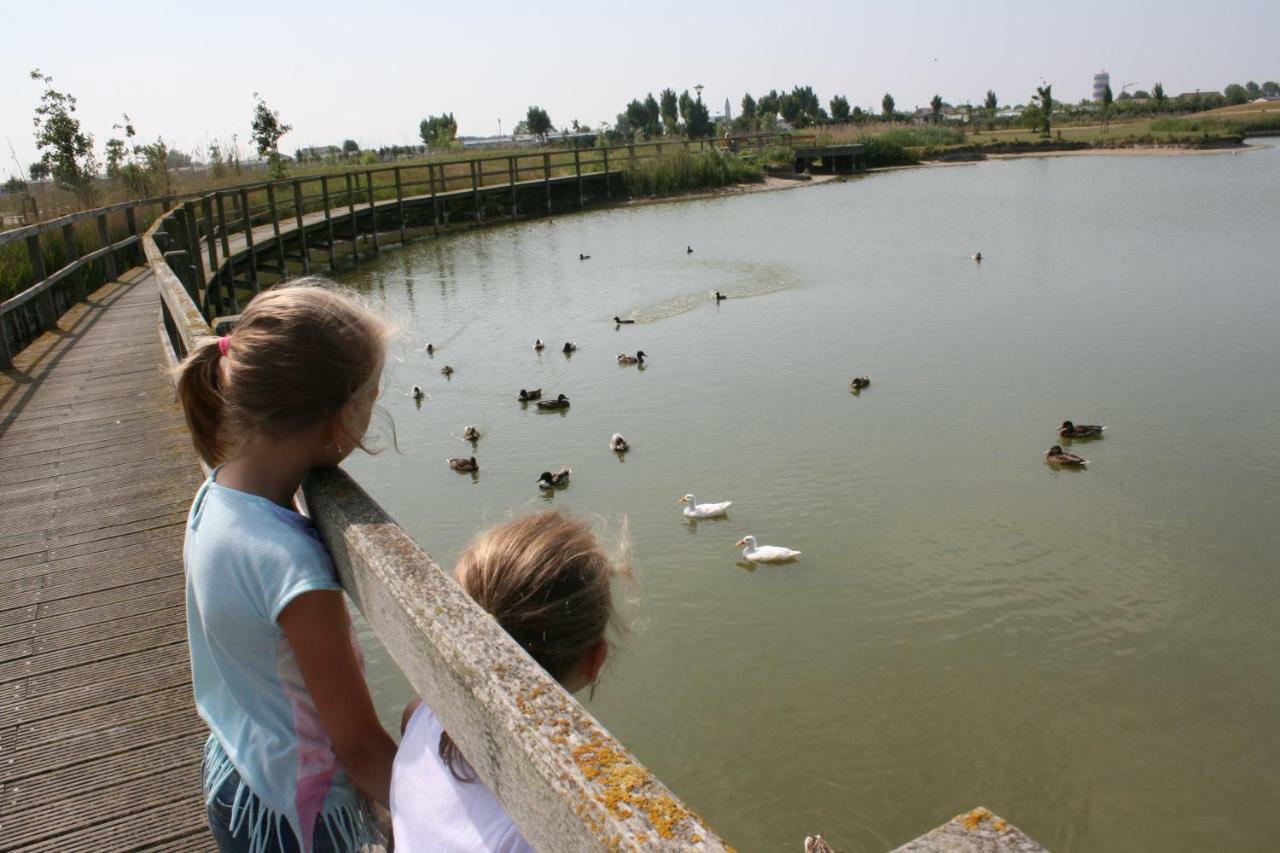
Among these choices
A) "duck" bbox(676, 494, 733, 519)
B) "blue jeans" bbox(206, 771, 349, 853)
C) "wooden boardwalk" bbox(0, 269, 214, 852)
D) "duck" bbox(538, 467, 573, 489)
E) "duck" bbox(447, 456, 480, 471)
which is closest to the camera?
"blue jeans" bbox(206, 771, 349, 853)

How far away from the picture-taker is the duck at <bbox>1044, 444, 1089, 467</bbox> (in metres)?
9.13

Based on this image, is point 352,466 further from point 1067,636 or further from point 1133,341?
point 1133,341

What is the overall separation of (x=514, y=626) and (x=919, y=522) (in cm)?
697

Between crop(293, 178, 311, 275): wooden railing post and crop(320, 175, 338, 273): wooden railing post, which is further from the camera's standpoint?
crop(320, 175, 338, 273): wooden railing post

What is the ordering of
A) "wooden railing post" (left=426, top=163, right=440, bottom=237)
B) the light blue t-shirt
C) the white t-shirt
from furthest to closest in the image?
"wooden railing post" (left=426, top=163, right=440, bottom=237), the light blue t-shirt, the white t-shirt

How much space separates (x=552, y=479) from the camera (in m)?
9.49

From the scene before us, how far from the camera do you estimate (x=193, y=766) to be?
9.36 ft

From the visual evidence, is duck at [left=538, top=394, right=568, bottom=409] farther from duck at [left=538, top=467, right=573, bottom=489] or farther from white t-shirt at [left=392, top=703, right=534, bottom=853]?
white t-shirt at [left=392, top=703, right=534, bottom=853]

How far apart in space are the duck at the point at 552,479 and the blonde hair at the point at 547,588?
26.0 ft

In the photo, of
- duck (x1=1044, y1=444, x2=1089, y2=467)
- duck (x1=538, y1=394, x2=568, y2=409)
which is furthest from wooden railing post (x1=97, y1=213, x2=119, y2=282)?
duck (x1=1044, y1=444, x2=1089, y2=467)

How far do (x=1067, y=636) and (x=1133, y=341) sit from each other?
27.7ft

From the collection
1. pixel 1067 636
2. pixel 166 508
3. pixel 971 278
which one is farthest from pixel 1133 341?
pixel 166 508

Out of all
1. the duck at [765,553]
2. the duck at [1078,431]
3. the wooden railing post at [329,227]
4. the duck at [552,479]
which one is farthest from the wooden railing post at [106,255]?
the duck at [1078,431]

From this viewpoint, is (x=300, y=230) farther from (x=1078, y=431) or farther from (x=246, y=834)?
(x=246, y=834)
